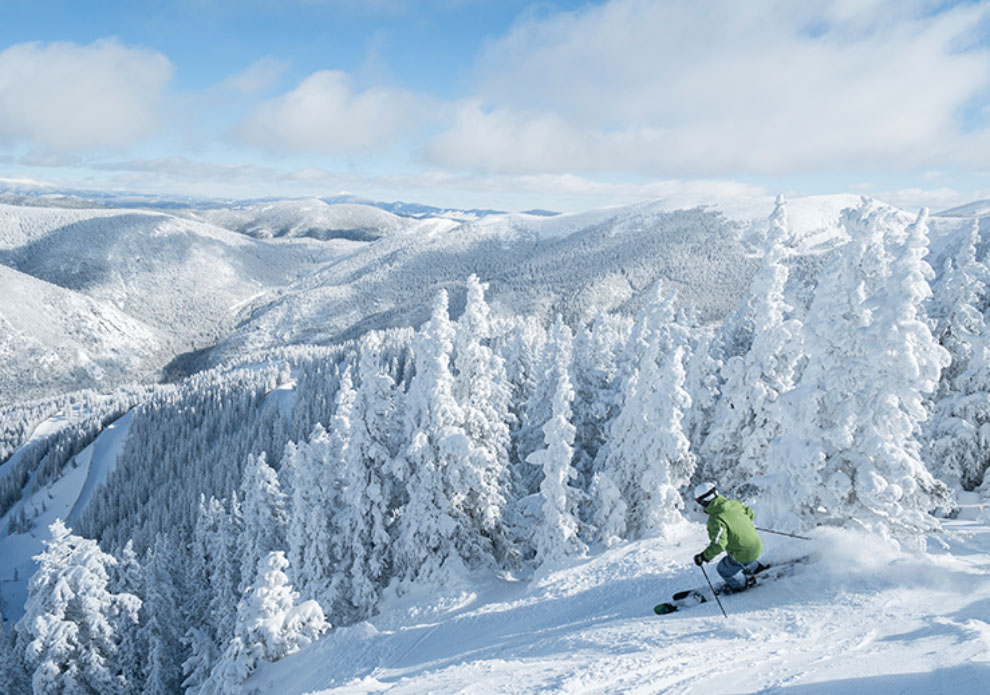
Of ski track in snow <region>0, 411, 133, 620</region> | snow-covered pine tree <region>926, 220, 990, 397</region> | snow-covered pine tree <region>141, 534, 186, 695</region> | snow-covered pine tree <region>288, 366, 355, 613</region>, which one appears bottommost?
ski track in snow <region>0, 411, 133, 620</region>

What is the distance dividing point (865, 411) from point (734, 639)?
7105mm

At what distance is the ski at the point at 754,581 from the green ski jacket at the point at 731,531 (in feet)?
3.27

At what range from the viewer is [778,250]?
21.8 m

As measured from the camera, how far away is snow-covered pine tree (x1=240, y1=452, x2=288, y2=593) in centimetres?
2836

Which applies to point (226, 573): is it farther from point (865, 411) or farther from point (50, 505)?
point (50, 505)

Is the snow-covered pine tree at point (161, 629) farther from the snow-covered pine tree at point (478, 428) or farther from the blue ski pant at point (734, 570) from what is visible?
the blue ski pant at point (734, 570)

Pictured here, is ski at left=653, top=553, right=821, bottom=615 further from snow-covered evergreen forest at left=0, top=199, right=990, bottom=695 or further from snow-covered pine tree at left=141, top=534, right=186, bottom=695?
snow-covered pine tree at left=141, top=534, right=186, bottom=695

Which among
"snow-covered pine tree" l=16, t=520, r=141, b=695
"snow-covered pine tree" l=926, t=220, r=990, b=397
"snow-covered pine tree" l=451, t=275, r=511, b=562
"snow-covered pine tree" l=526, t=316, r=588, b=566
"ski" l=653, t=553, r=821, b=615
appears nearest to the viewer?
"ski" l=653, t=553, r=821, b=615

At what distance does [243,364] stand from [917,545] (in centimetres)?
16634

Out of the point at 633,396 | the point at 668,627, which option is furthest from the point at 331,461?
A: the point at 668,627

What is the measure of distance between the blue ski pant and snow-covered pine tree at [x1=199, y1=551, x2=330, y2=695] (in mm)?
13263

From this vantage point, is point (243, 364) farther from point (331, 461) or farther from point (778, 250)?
point (778, 250)

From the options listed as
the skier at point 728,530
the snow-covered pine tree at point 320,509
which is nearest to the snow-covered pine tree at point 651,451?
the snow-covered pine tree at point 320,509

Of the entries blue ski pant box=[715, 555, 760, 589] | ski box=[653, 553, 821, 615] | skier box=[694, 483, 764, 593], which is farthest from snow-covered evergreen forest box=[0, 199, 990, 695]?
skier box=[694, 483, 764, 593]
